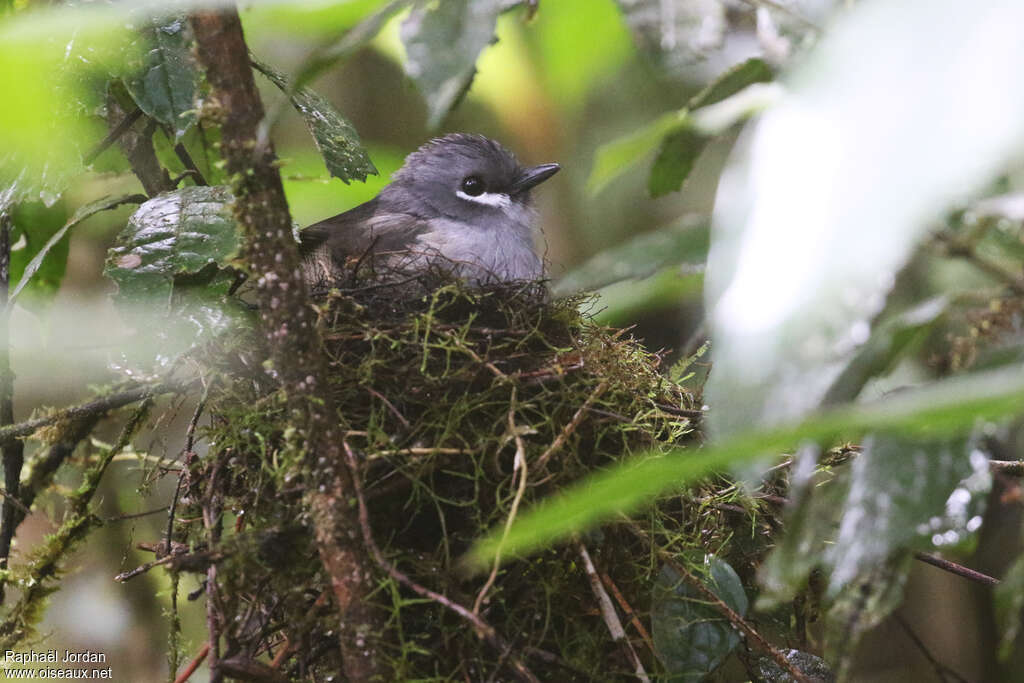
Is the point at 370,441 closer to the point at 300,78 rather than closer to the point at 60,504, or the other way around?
the point at 300,78

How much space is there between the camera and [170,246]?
168 centimetres

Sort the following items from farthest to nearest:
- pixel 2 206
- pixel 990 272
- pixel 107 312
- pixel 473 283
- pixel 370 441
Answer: pixel 107 312 < pixel 473 283 < pixel 2 206 < pixel 370 441 < pixel 990 272

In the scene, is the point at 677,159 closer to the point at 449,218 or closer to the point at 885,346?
the point at 885,346

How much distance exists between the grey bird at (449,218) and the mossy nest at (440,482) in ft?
1.66

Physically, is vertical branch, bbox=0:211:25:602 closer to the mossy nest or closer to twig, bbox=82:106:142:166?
twig, bbox=82:106:142:166

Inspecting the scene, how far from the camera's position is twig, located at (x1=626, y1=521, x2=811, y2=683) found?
4.83 feet

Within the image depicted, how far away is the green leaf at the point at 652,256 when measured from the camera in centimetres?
98

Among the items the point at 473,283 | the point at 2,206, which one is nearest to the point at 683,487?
the point at 473,283

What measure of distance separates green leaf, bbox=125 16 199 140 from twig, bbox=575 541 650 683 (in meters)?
1.03

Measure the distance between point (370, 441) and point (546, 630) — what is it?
453 mm

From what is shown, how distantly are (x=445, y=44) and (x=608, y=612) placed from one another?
950mm

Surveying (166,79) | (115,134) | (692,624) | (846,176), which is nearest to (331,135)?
(166,79)

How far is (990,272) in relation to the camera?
83 centimetres

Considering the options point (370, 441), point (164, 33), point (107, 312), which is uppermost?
point (164, 33)
